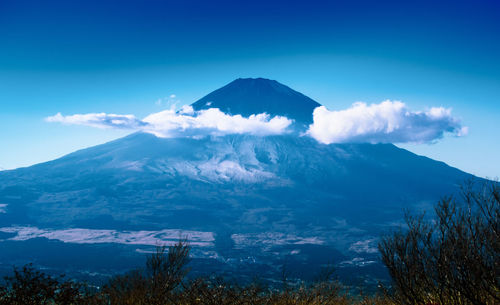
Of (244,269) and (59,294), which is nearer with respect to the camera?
(59,294)

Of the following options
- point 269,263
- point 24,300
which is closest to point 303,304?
point 24,300

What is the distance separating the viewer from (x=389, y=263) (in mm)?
9750

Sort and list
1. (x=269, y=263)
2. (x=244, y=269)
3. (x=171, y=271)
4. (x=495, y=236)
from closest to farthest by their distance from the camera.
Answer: (x=495, y=236)
(x=171, y=271)
(x=244, y=269)
(x=269, y=263)

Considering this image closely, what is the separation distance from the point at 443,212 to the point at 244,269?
15446 centimetres

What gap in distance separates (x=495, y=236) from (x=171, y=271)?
11.4 metres

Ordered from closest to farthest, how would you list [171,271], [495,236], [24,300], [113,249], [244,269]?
[24,300] → [495,236] → [171,271] → [244,269] → [113,249]

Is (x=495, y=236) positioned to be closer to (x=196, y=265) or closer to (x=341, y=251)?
(x=196, y=265)

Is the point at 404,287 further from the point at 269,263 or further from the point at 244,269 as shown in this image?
the point at 269,263

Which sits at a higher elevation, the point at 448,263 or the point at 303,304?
the point at 448,263

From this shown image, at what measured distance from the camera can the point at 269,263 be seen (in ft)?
563

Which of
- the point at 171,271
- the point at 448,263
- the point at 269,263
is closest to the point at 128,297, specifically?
the point at 171,271

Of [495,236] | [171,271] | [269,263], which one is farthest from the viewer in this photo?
[269,263]

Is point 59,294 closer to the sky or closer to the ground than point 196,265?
closer to the sky

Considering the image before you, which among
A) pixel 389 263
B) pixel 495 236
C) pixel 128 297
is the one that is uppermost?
pixel 495 236
